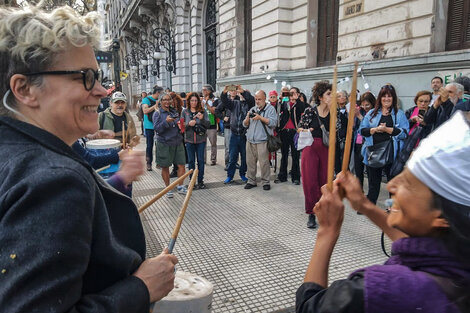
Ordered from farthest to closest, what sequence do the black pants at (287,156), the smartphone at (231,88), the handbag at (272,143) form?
the smartphone at (231,88) → the black pants at (287,156) → the handbag at (272,143)

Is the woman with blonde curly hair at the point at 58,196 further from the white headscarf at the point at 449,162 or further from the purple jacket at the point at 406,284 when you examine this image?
the white headscarf at the point at 449,162

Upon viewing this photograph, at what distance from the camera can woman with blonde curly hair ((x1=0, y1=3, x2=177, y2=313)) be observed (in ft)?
2.86

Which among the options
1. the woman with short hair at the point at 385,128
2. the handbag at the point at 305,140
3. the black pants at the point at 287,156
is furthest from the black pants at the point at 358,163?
the handbag at the point at 305,140

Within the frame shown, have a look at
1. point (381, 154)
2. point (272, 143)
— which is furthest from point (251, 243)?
point (272, 143)

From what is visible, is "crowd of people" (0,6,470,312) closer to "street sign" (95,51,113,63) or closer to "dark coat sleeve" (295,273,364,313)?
"dark coat sleeve" (295,273,364,313)

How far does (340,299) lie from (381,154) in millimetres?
4338

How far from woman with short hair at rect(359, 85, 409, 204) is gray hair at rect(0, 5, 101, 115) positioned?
4711mm

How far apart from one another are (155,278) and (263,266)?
266cm

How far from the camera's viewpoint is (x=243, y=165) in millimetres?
7559

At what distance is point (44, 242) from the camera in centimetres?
87

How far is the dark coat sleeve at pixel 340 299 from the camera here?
1.04 meters

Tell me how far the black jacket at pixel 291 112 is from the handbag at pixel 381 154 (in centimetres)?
240

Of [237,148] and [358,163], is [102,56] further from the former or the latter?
[358,163]

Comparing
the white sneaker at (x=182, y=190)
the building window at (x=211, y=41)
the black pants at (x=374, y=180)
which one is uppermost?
the building window at (x=211, y=41)
